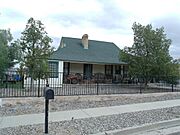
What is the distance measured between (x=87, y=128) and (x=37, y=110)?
3.38 meters

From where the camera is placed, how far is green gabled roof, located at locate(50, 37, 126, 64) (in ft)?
99.6

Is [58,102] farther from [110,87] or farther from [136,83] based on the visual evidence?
[136,83]

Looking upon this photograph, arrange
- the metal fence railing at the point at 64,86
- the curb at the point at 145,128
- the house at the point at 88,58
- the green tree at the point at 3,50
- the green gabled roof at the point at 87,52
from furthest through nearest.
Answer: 1. the house at the point at 88,58
2. the green gabled roof at the point at 87,52
3. the metal fence railing at the point at 64,86
4. the green tree at the point at 3,50
5. the curb at the point at 145,128

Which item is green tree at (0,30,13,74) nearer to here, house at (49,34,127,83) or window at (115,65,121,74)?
house at (49,34,127,83)

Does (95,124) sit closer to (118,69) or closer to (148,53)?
(148,53)

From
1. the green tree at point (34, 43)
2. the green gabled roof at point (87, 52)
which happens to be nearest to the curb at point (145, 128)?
the green tree at point (34, 43)

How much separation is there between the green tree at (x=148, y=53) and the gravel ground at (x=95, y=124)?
40.0 feet

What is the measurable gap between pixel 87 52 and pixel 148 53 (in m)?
10.1

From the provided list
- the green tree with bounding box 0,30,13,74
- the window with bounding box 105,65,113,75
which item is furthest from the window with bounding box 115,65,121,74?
the green tree with bounding box 0,30,13,74

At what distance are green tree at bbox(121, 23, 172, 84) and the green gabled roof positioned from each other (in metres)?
6.31

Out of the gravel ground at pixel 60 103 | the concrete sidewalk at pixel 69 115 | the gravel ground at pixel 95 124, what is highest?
the gravel ground at pixel 60 103

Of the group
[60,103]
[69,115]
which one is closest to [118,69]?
[60,103]

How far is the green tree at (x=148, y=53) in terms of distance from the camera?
23.7 m

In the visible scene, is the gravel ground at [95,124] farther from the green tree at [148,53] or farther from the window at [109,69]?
the window at [109,69]
